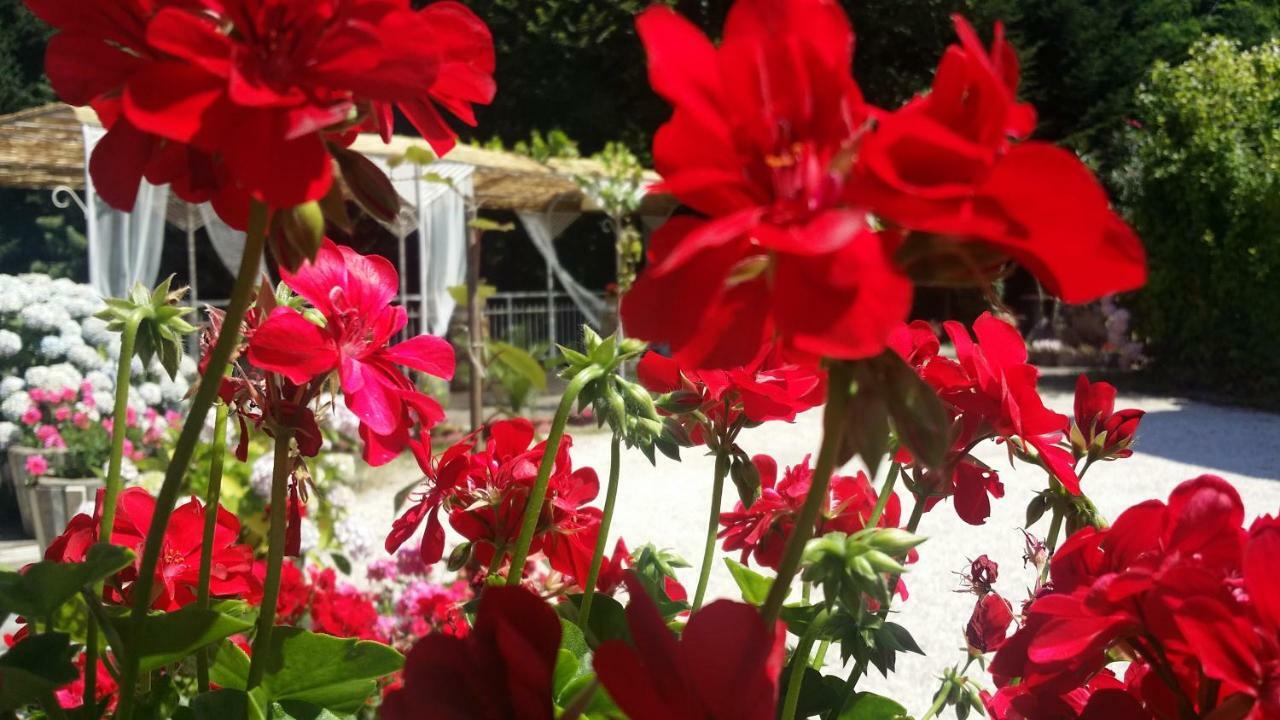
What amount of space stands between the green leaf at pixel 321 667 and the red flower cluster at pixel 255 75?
235 mm

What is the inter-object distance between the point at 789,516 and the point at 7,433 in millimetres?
4610

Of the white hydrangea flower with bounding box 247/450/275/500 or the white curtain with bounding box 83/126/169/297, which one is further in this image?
the white curtain with bounding box 83/126/169/297

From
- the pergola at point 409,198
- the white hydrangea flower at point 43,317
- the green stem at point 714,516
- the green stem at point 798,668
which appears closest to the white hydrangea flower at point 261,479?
the white hydrangea flower at point 43,317

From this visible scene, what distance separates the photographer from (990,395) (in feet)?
1.90

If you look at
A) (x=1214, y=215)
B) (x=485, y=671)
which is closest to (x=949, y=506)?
(x=485, y=671)

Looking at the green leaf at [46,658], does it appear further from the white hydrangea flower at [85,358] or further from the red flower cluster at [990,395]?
the white hydrangea flower at [85,358]

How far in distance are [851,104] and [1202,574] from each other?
231 millimetres

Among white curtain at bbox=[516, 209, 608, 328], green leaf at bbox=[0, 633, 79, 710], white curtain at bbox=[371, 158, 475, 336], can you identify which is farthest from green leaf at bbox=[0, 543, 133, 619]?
white curtain at bbox=[516, 209, 608, 328]

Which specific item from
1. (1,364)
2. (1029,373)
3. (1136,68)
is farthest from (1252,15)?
(1029,373)

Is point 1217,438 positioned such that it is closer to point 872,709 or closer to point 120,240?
point 872,709

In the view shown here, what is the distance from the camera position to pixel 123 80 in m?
0.40

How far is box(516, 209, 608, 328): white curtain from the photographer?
10.7 m

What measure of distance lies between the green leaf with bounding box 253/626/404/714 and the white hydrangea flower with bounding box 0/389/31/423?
4.41 metres

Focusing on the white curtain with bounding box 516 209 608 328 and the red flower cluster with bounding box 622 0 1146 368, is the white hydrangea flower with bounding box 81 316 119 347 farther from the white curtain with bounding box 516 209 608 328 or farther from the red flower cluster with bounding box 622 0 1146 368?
the white curtain with bounding box 516 209 608 328
